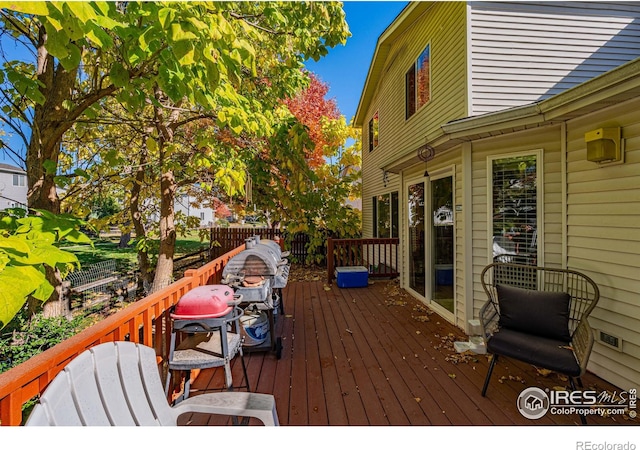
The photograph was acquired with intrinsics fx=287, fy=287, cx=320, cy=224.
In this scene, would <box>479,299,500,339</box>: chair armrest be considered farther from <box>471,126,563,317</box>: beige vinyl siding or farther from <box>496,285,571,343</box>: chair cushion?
<box>471,126,563,317</box>: beige vinyl siding

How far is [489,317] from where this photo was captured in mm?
3201

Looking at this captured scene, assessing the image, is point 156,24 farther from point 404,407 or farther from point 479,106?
point 479,106

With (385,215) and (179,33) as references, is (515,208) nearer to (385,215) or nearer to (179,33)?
(179,33)

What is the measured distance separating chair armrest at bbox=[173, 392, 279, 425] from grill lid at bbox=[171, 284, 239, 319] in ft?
2.30

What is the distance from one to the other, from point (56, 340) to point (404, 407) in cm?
434

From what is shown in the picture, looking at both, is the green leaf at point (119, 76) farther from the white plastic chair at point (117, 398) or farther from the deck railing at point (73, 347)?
the white plastic chair at point (117, 398)

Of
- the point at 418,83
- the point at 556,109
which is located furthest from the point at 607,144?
the point at 418,83

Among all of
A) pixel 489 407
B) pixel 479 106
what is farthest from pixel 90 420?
pixel 479 106

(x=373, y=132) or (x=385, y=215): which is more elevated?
(x=373, y=132)

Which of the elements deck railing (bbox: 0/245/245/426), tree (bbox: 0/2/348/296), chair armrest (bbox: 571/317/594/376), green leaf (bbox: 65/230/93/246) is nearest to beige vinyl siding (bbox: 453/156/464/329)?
chair armrest (bbox: 571/317/594/376)

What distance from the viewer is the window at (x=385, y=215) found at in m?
7.82

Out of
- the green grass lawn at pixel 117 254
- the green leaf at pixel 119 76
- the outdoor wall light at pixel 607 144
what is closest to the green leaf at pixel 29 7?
the green leaf at pixel 119 76

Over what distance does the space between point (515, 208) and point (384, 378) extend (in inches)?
108

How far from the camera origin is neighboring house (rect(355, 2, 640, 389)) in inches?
109
